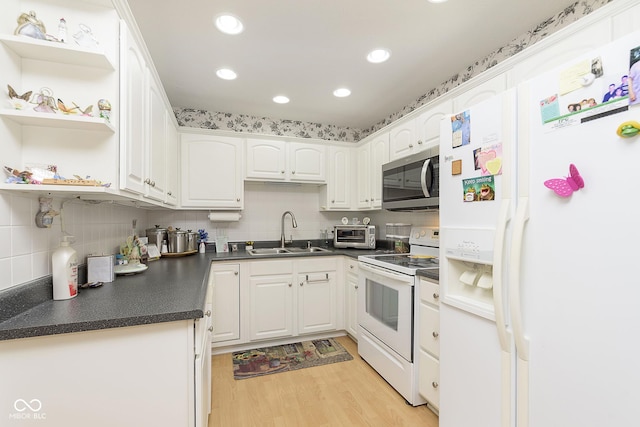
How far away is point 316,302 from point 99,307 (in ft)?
6.29

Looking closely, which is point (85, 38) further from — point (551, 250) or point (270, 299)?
point (270, 299)

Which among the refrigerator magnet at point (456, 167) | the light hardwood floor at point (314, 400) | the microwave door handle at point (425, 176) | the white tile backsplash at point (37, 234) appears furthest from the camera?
the microwave door handle at point (425, 176)

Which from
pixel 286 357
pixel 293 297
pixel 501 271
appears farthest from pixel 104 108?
pixel 286 357

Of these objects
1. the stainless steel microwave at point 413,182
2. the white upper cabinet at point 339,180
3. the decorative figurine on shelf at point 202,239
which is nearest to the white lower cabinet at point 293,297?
the decorative figurine on shelf at point 202,239

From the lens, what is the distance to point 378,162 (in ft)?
9.27

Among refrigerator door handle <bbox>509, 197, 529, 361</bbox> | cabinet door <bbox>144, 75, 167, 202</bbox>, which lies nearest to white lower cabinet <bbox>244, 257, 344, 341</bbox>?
cabinet door <bbox>144, 75, 167, 202</bbox>

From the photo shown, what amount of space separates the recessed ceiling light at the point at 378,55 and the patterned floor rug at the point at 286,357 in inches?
93.7

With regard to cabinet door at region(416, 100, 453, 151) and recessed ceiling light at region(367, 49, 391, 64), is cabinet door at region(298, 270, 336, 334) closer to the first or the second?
cabinet door at region(416, 100, 453, 151)

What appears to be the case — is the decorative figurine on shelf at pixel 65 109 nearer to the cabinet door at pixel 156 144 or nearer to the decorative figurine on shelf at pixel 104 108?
the decorative figurine on shelf at pixel 104 108

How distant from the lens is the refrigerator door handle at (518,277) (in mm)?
1047

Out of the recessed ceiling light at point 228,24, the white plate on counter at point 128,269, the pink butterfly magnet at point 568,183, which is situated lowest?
the white plate on counter at point 128,269

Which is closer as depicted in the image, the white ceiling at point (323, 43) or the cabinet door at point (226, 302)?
the white ceiling at point (323, 43)

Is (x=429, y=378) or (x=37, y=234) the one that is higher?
(x=37, y=234)

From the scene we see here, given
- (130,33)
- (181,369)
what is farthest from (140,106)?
(181,369)
